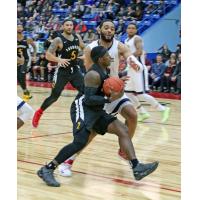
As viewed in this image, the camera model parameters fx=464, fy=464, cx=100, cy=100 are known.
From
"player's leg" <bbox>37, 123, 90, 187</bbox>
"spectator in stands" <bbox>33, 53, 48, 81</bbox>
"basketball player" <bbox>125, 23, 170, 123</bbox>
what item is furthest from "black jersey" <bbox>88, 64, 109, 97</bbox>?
"spectator in stands" <bbox>33, 53, 48, 81</bbox>

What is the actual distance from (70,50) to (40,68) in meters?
9.08

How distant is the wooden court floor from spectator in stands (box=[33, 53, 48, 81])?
25.9ft

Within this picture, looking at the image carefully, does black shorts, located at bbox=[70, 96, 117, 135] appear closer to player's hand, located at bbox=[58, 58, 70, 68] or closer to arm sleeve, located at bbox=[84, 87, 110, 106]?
arm sleeve, located at bbox=[84, 87, 110, 106]

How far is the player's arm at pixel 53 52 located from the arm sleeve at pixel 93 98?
2876 millimetres

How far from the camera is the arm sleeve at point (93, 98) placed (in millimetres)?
4098

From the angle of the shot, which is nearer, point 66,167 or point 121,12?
point 66,167

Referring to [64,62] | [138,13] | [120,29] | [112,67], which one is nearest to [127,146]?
[112,67]

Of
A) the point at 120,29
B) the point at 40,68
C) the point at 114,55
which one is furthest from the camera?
the point at 40,68

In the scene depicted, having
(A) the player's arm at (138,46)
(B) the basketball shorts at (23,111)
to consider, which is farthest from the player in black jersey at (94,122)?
(A) the player's arm at (138,46)

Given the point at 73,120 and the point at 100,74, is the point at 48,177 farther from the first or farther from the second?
the point at 100,74

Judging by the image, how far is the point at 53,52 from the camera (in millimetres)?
7188

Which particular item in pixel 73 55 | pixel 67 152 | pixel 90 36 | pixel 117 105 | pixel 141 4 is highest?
pixel 141 4
